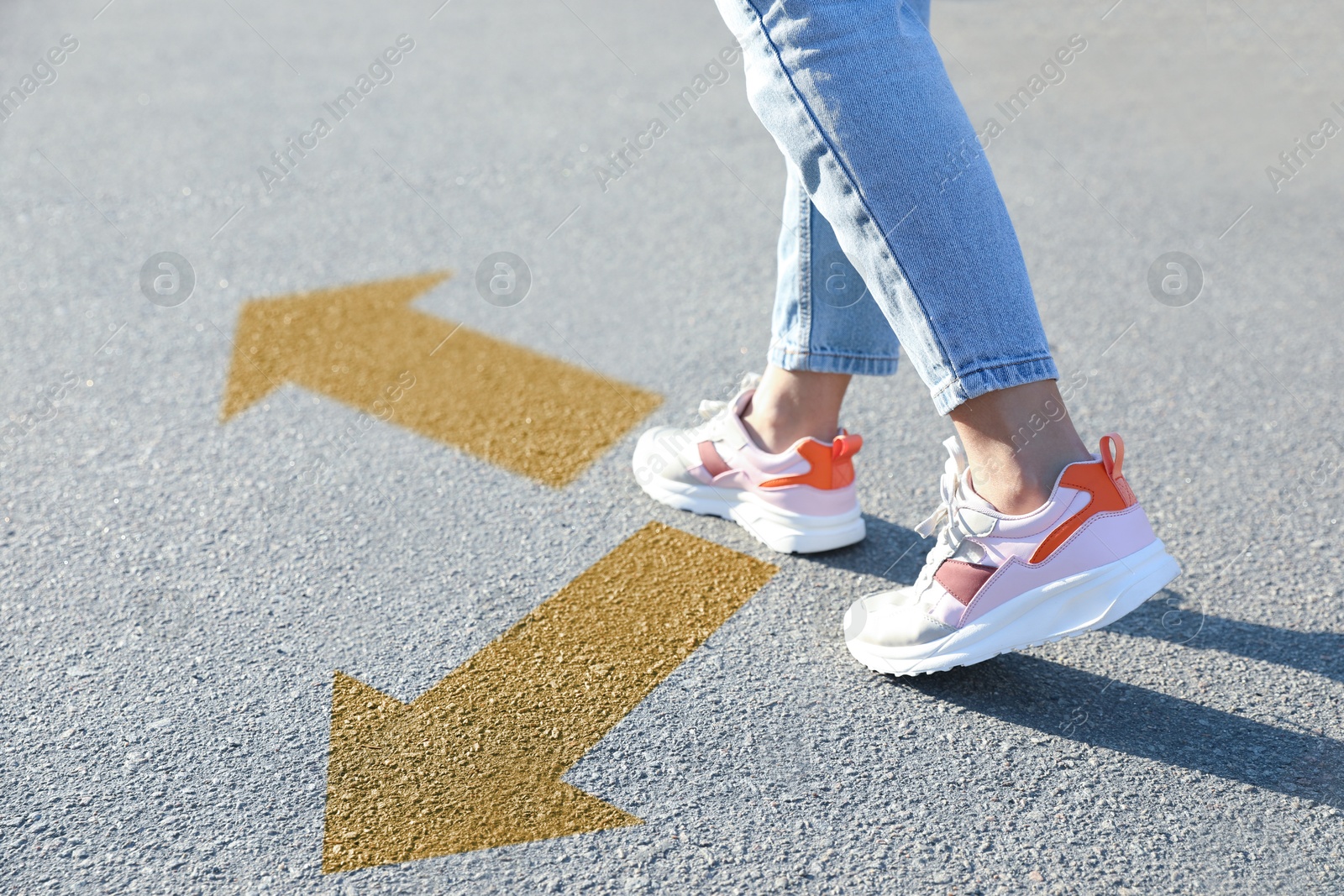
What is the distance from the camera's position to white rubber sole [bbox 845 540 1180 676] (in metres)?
1.76

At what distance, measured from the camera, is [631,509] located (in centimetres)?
237

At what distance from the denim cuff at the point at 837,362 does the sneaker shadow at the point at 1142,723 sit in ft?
1.79

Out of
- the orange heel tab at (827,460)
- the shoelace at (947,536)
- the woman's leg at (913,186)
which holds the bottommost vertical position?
the orange heel tab at (827,460)

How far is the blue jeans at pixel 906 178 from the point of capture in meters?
1.67

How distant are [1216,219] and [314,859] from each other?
10.5 feet

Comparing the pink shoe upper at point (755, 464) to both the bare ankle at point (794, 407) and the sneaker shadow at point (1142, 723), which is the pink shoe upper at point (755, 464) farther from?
the sneaker shadow at point (1142, 723)

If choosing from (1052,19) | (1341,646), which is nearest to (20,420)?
(1341,646)

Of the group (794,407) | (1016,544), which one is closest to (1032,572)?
(1016,544)

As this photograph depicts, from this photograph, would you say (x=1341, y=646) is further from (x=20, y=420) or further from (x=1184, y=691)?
(x=20, y=420)

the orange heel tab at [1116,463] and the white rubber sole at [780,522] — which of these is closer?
the orange heel tab at [1116,463]

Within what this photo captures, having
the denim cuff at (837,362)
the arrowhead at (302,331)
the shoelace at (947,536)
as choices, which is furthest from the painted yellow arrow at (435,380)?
the shoelace at (947,536)

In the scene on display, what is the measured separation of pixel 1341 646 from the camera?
1.95 metres

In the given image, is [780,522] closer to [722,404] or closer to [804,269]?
[722,404]

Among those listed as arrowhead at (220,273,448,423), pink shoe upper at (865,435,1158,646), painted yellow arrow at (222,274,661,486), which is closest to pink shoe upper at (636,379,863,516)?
painted yellow arrow at (222,274,661,486)
